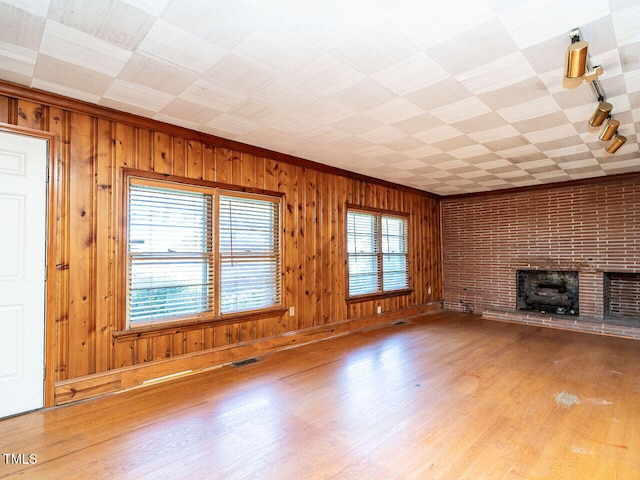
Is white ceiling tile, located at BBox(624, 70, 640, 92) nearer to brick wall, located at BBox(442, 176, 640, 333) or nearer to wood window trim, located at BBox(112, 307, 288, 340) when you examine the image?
brick wall, located at BBox(442, 176, 640, 333)

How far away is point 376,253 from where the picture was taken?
6133 millimetres

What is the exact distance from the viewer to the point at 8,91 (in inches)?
105

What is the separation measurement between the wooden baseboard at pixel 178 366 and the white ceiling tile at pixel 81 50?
2611mm

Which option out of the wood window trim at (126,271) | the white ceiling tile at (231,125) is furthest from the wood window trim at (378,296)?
the white ceiling tile at (231,125)

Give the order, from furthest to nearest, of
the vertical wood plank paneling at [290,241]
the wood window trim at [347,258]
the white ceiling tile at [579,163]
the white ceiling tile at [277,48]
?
the wood window trim at [347,258] < the white ceiling tile at [579,163] < the vertical wood plank paneling at [290,241] < the white ceiling tile at [277,48]

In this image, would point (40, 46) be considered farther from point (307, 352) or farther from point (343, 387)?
point (307, 352)

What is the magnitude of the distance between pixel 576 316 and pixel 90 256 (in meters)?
7.52

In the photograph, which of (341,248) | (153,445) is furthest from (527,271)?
(153,445)

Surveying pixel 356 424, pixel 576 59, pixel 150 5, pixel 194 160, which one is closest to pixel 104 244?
pixel 194 160

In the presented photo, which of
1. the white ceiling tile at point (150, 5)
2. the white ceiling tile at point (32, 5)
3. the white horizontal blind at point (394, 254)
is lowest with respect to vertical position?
the white horizontal blind at point (394, 254)

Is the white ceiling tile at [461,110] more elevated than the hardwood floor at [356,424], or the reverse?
the white ceiling tile at [461,110]

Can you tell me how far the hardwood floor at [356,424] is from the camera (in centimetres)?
203

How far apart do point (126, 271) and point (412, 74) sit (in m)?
3.12

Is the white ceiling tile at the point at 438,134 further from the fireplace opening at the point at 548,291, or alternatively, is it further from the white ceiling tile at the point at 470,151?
the fireplace opening at the point at 548,291
